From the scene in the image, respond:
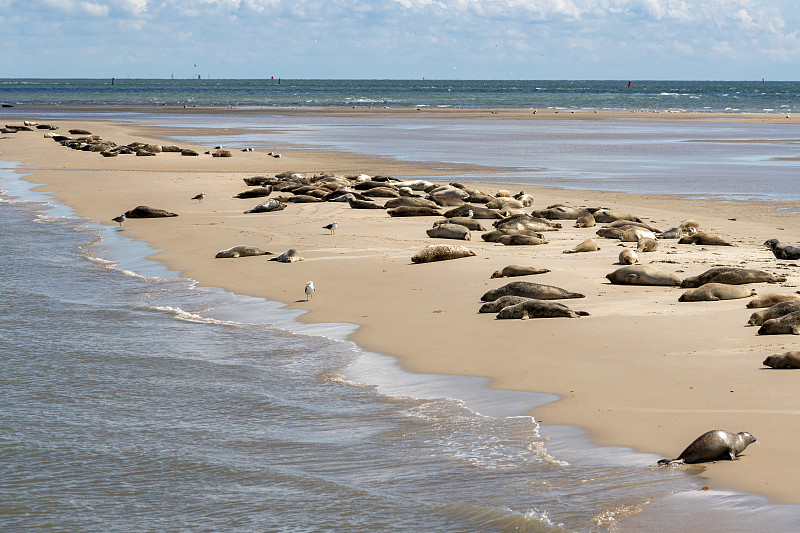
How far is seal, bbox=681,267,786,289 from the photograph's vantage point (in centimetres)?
999

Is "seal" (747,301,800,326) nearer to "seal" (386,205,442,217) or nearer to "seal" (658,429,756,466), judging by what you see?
"seal" (658,429,756,466)

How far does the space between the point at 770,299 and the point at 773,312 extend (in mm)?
730

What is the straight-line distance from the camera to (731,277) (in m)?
9.98

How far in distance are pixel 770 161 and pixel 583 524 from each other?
27167mm

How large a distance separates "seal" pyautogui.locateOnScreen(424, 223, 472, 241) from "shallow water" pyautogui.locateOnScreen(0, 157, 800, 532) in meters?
5.07

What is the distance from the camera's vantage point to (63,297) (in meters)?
10.5

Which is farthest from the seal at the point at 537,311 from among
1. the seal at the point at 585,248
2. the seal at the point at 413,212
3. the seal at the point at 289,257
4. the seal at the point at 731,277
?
the seal at the point at 413,212

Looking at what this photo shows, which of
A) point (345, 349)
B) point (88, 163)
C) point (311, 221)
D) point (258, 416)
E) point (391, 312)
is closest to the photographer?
point (258, 416)

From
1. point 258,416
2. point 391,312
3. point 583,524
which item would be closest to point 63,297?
point 391,312

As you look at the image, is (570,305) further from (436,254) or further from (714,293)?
(436,254)

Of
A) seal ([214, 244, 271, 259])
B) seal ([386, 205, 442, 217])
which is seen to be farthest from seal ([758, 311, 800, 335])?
seal ([386, 205, 442, 217])

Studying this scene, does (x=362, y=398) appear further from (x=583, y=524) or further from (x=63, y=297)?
(x=63, y=297)

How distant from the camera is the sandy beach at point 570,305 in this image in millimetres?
6219

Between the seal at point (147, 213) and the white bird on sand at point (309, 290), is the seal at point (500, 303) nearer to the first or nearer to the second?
the white bird on sand at point (309, 290)
